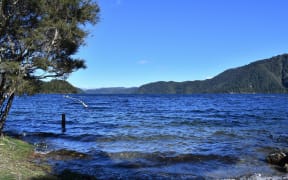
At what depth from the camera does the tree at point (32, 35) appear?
15.1m

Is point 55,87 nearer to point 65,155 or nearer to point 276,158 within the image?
point 65,155

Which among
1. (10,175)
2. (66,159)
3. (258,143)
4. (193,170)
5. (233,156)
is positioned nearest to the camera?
(10,175)

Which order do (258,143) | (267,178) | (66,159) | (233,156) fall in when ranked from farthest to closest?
1. (258,143)
2. (233,156)
3. (66,159)
4. (267,178)

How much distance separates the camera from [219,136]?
29.1m

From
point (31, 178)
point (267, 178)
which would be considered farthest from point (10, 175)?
point (267, 178)

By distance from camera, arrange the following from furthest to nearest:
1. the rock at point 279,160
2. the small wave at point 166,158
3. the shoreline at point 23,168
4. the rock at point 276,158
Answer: the small wave at point 166,158 → the rock at point 276,158 → the rock at point 279,160 → the shoreline at point 23,168

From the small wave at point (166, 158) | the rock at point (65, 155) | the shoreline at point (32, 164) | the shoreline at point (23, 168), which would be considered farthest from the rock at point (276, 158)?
the rock at point (65, 155)

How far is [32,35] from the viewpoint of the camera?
596 inches

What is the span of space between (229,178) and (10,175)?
29.3 ft

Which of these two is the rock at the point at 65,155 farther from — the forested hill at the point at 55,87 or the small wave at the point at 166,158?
the forested hill at the point at 55,87

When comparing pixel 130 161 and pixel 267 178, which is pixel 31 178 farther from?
pixel 267 178

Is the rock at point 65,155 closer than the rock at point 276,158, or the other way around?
the rock at point 276,158

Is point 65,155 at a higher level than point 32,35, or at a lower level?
lower

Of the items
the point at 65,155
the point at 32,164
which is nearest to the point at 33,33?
the point at 32,164
